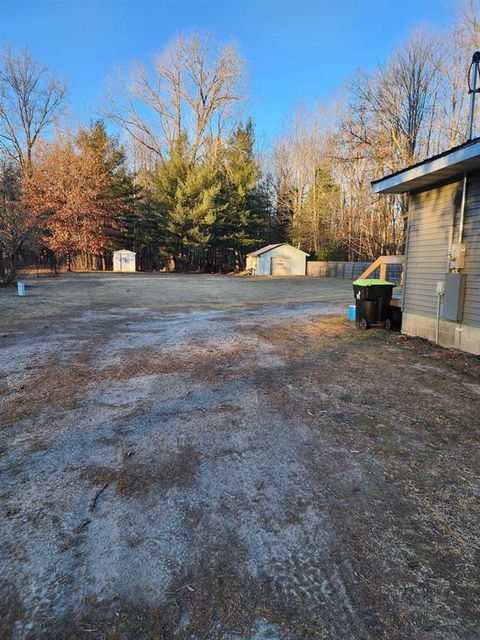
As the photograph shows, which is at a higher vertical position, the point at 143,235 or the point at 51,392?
the point at 143,235

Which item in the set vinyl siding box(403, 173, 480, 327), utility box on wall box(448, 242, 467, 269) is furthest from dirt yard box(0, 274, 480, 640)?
utility box on wall box(448, 242, 467, 269)

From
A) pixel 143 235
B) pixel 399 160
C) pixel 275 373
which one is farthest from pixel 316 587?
pixel 143 235

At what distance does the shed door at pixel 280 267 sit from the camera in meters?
31.2

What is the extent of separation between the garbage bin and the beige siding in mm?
487

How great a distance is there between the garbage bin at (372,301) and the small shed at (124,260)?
28.7 meters

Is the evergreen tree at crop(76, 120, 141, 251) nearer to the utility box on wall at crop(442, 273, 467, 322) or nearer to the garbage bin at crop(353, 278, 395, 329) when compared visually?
the garbage bin at crop(353, 278, 395, 329)

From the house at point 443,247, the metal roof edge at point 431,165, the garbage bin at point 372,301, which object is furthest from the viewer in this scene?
the garbage bin at point 372,301

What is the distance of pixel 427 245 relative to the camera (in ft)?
21.2

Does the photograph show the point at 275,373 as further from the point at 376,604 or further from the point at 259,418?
the point at 376,604

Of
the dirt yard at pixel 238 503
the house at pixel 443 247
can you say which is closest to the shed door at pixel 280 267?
the house at pixel 443 247

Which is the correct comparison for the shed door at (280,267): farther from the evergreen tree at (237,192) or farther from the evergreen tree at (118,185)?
the evergreen tree at (118,185)

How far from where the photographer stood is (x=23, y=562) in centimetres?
170

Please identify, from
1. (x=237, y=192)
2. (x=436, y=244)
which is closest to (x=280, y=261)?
(x=237, y=192)

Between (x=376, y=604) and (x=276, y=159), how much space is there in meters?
38.1
